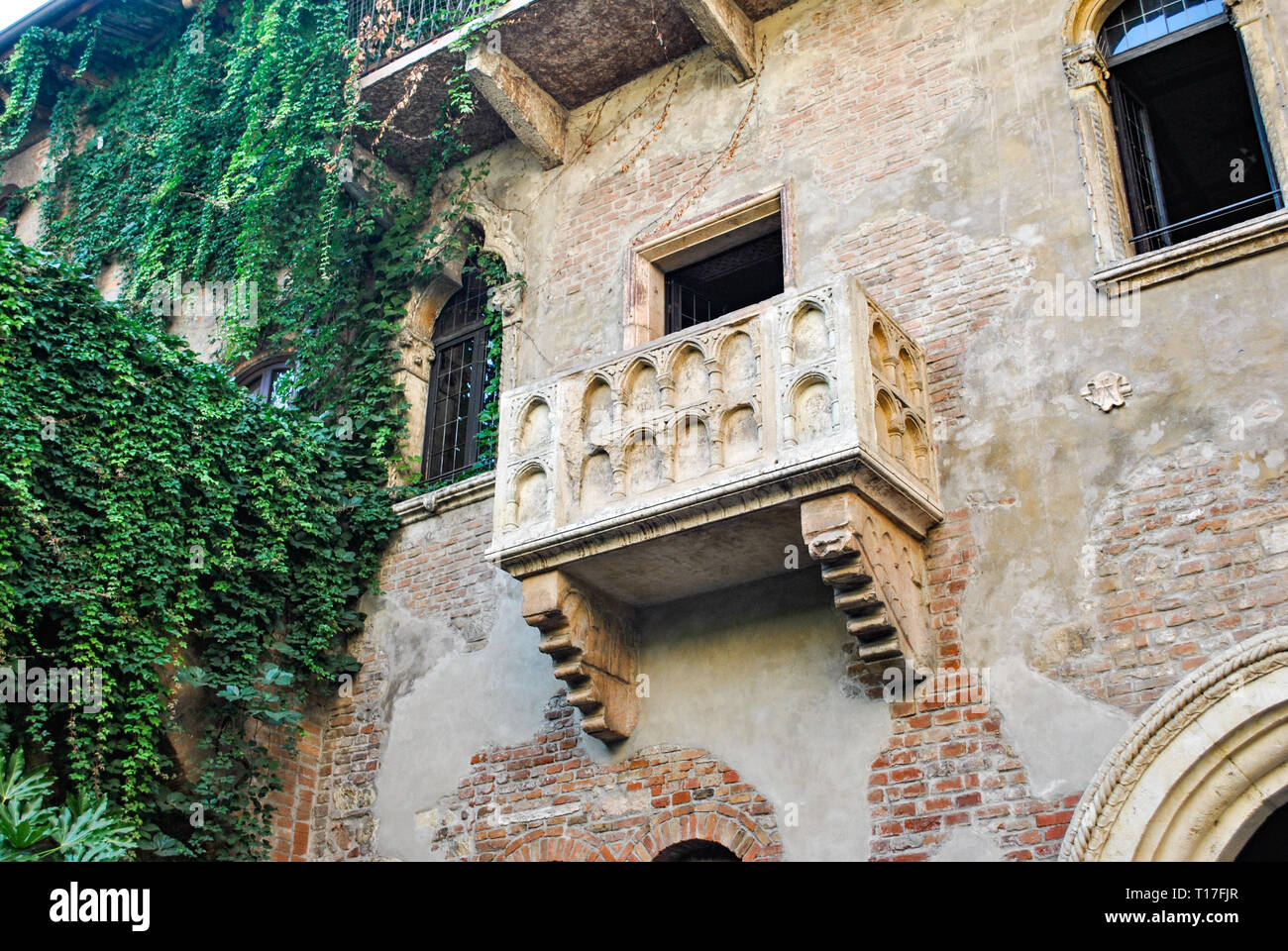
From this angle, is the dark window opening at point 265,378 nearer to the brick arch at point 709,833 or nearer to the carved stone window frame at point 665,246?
the carved stone window frame at point 665,246

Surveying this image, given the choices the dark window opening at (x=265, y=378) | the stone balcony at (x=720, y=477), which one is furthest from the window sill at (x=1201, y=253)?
the dark window opening at (x=265, y=378)

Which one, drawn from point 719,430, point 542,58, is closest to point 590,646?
point 719,430

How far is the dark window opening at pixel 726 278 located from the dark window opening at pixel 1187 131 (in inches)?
92.7

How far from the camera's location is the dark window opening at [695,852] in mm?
7590

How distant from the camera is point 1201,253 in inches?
281

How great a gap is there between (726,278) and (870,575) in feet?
12.1

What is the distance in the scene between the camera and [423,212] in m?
11.1

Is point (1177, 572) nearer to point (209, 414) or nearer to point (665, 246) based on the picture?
point (665, 246)

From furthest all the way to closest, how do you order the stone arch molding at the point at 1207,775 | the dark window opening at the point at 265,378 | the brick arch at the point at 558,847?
the dark window opening at the point at 265,378, the brick arch at the point at 558,847, the stone arch molding at the point at 1207,775

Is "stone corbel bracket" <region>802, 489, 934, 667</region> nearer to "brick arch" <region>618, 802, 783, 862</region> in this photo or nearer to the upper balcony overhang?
"brick arch" <region>618, 802, 783, 862</region>

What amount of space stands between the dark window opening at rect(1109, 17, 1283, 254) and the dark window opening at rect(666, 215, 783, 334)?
235 centimetres

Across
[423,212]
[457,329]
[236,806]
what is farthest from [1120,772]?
[423,212]

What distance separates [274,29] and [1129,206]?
276 inches

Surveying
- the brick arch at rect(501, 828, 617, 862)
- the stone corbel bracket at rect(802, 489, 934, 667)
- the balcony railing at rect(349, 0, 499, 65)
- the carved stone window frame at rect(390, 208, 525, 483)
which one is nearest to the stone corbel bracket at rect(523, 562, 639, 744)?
the brick arch at rect(501, 828, 617, 862)
